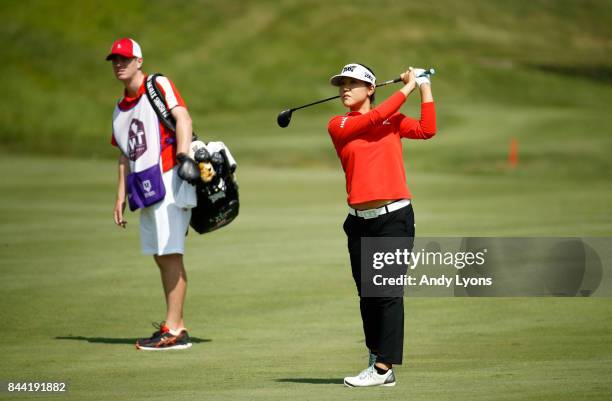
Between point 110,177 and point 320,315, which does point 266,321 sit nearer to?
point 320,315

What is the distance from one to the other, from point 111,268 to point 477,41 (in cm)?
5539

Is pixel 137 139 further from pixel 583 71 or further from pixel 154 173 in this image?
pixel 583 71

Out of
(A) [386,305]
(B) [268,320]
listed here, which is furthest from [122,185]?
(A) [386,305]

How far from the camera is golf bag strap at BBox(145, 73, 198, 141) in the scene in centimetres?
880

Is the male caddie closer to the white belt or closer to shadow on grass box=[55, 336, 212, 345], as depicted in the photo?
shadow on grass box=[55, 336, 212, 345]

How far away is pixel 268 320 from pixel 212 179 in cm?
187

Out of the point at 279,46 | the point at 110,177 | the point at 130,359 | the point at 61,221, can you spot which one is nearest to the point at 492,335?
the point at 130,359

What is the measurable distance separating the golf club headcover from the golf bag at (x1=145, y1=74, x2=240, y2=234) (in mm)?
115

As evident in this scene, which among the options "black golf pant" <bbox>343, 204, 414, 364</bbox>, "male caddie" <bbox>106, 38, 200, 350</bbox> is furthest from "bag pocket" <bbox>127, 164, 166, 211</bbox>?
"black golf pant" <bbox>343, 204, 414, 364</bbox>

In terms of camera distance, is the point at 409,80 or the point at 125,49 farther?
the point at 125,49

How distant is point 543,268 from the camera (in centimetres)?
1192

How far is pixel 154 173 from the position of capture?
8.87 metres

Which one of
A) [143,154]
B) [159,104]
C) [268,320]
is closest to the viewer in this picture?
[159,104]

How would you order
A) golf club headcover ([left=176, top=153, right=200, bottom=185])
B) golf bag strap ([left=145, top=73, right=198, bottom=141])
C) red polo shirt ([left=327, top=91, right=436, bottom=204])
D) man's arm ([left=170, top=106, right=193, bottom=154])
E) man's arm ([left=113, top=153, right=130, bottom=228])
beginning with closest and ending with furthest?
red polo shirt ([left=327, top=91, right=436, bottom=204]) → golf club headcover ([left=176, top=153, right=200, bottom=185]) → man's arm ([left=170, top=106, right=193, bottom=154]) → golf bag strap ([left=145, top=73, right=198, bottom=141]) → man's arm ([left=113, top=153, right=130, bottom=228])
